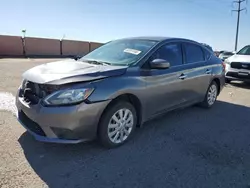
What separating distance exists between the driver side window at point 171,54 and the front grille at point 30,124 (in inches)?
80.2

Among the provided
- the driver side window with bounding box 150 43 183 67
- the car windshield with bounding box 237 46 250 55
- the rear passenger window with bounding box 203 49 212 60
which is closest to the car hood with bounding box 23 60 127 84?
the driver side window with bounding box 150 43 183 67

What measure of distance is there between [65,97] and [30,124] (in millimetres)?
743

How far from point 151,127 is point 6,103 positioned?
325cm

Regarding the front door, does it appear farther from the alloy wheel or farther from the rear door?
the alloy wheel

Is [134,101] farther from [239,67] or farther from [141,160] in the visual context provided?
[239,67]

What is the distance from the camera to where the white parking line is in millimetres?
5087

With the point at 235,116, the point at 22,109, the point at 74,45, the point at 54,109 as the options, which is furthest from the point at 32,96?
the point at 74,45

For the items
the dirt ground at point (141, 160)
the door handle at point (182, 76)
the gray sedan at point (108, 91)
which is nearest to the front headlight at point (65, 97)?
the gray sedan at point (108, 91)

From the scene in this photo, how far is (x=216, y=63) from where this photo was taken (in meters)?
6.12

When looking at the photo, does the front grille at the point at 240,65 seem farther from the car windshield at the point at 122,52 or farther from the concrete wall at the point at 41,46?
the concrete wall at the point at 41,46

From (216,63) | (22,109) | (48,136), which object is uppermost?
(216,63)

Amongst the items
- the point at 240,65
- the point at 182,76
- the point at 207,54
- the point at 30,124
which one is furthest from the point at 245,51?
the point at 30,124

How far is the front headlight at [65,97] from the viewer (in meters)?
3.09

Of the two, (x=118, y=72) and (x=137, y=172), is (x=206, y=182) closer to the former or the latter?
(x=137, y=172)
